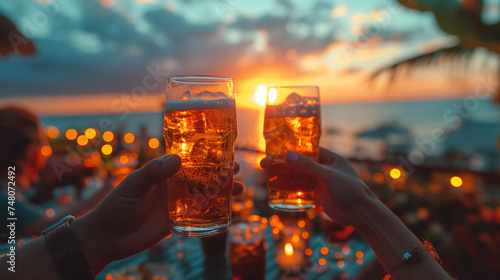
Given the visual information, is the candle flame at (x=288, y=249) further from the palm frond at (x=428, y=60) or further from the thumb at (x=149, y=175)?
the palm frond at (x=428, y=60)

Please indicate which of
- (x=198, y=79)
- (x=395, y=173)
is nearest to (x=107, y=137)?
(x=395, y=173)

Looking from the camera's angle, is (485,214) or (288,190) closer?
(288,190)

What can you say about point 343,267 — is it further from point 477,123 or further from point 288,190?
point 477,123

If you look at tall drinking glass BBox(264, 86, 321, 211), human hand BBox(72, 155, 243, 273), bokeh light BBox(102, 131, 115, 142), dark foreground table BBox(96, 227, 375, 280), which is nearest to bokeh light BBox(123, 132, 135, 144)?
bokeh light BBox(102, 131, 115, 142)

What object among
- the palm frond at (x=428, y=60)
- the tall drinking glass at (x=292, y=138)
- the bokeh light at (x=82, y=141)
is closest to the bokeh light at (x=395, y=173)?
the palm frond at (x=428, y=60)

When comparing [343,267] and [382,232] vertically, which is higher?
[382,232]

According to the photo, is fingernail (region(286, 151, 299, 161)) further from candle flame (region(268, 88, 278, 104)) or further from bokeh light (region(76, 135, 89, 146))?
bokeh light (region(76, 135, 89, 146))

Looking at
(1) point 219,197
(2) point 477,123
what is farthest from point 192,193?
(2) point 477,123
